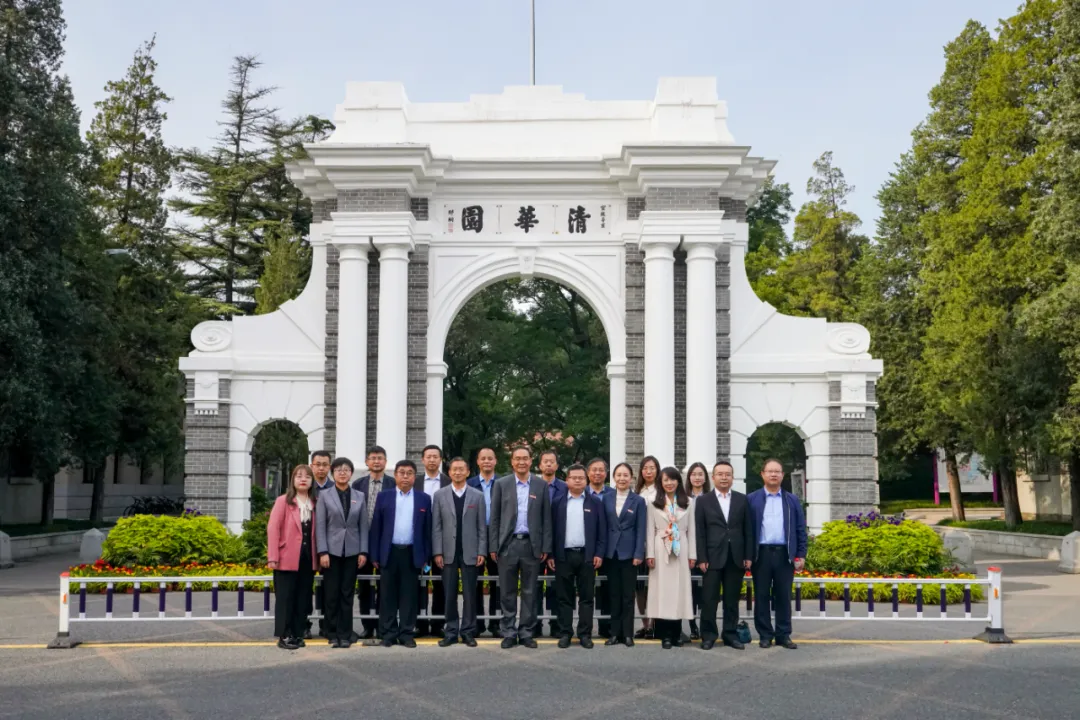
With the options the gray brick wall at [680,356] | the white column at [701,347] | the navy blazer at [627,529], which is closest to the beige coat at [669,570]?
the navy blazer at [627,529]

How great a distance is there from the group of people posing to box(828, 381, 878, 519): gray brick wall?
6.13m

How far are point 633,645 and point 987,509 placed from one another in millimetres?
28806

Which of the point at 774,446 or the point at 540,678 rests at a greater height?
the point at 774,446

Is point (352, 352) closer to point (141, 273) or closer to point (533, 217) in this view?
point (533, 217)

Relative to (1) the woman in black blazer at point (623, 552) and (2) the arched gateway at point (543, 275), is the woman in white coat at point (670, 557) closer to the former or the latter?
(1) the woman in black blazer at point (623, 552)

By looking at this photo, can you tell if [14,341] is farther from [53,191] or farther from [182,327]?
[182,327]

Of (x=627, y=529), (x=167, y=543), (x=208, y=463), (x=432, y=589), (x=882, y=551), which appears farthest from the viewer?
(x=208, y=463)

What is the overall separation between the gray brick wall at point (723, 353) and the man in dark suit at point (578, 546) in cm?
619

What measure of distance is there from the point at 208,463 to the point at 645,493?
7.73 meters

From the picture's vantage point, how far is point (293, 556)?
8.61 meters

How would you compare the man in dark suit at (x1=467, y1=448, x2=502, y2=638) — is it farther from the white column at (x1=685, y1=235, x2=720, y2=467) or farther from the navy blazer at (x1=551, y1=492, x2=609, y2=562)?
the white column at (x1=685, y1=235, x2=720, y2=467)

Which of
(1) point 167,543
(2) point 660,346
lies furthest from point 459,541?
(2) point 660,346

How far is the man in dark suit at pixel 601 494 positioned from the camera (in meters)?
9.02

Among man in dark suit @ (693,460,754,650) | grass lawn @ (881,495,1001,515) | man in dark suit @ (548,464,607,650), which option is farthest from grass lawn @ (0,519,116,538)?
grass lawn @ (881,495,1001,515)
